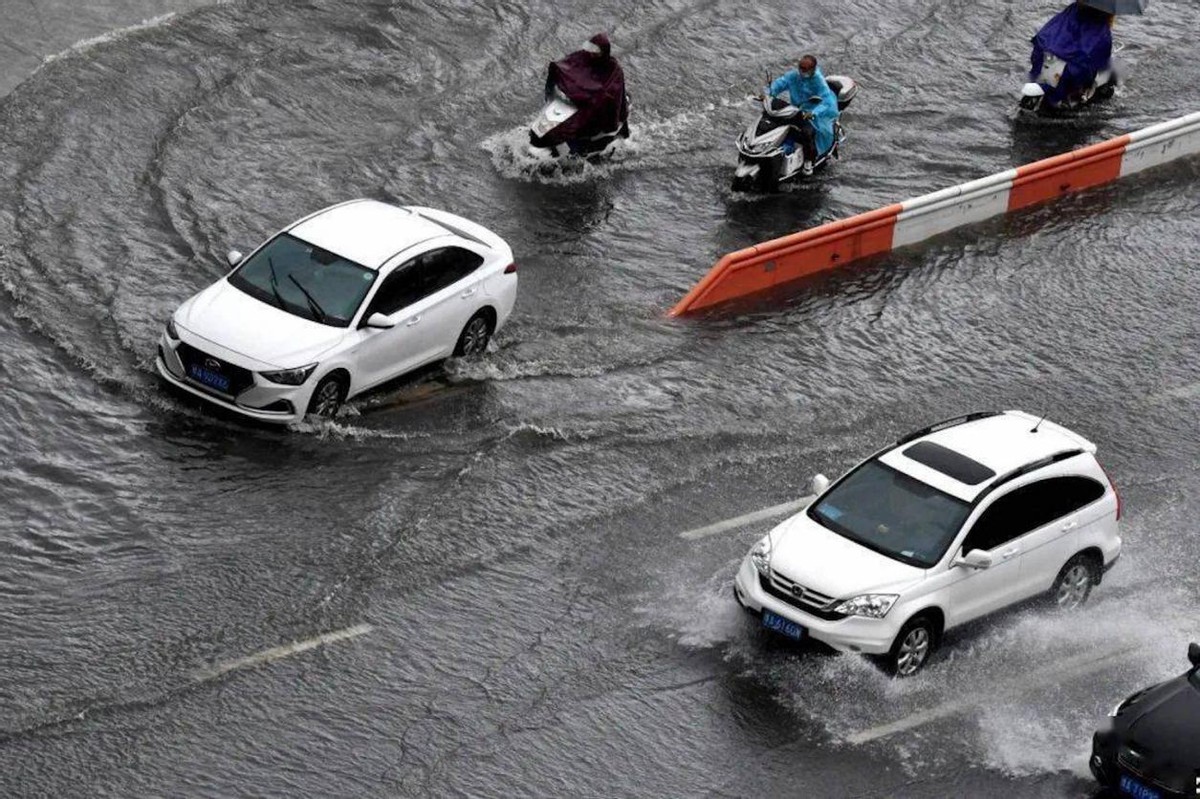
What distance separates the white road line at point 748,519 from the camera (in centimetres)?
1602

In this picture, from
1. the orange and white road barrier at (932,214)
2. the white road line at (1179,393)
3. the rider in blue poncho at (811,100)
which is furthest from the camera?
the rider in blue poncho at (811,100)

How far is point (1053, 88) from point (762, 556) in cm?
1404

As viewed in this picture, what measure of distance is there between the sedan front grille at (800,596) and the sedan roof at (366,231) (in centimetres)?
543

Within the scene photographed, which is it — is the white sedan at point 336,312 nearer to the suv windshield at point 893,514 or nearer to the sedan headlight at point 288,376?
the sedan headlight at point 288,376

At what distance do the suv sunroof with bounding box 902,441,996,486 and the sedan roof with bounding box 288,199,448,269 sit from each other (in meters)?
5.45

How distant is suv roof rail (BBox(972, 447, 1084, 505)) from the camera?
14555 mm

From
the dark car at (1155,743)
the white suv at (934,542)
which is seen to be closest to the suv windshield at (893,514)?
the white suv at (934,542)

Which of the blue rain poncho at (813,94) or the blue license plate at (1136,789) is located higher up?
the blue rain poncho at (813,94)

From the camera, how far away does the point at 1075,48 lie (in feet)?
86.0

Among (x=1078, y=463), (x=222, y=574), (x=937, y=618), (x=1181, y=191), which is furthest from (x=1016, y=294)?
(x=222, y=574)

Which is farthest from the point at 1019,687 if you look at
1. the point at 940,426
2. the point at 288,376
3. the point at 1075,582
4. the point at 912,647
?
the point at 288,376

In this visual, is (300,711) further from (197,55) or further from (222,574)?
(197,55)

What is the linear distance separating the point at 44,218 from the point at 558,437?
22.6ft

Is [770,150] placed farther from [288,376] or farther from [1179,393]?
[288,376]
